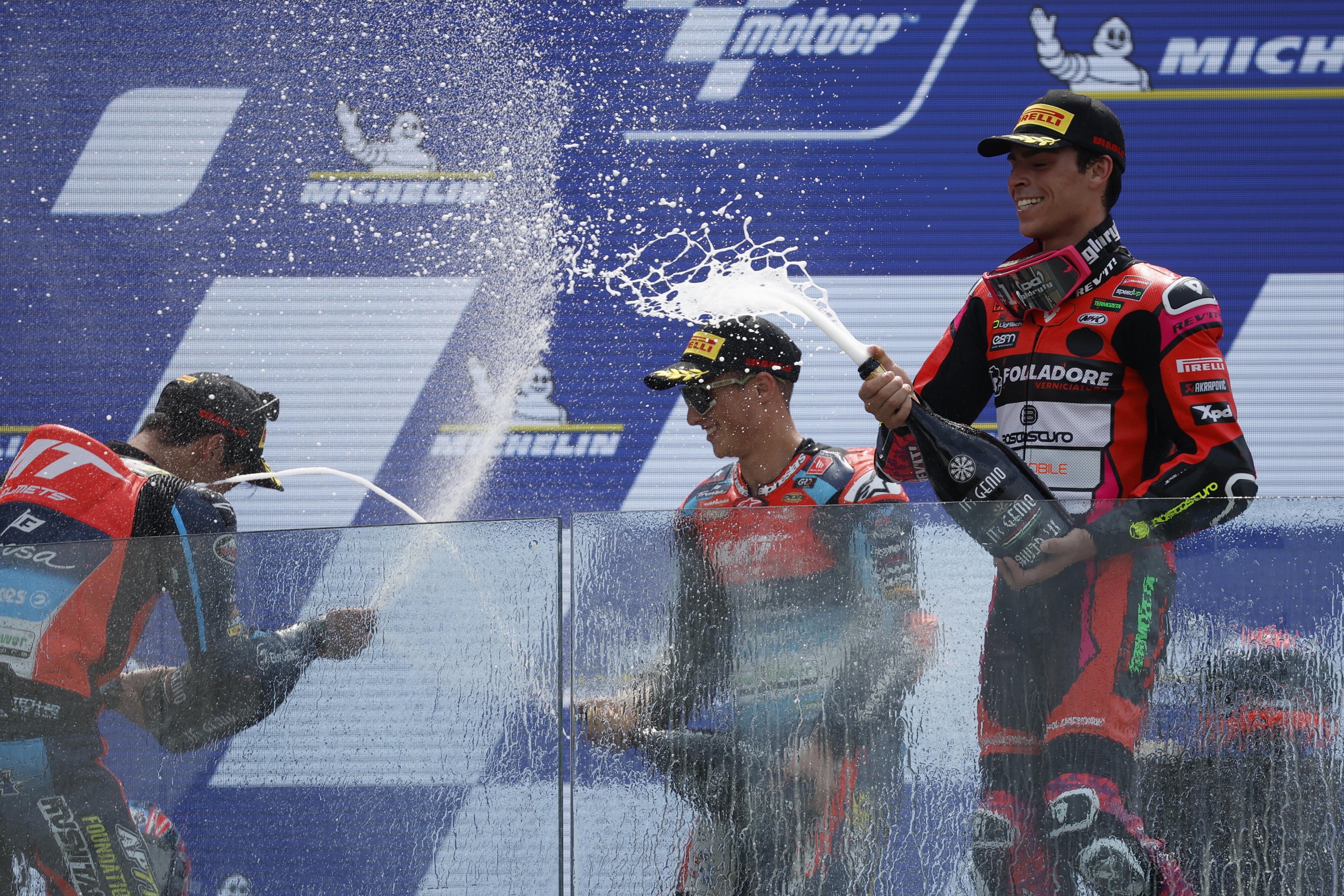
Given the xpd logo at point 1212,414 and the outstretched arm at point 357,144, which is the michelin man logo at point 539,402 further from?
the xpd logo at point 1212,414

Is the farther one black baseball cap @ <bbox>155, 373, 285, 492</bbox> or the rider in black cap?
black baseball cap @ <bbox>155, 373, 285, 492</bbox>

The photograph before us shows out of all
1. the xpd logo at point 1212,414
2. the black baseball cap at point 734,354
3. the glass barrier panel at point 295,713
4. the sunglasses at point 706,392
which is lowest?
the glass barrier panel at point 295,713

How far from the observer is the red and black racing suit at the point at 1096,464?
4.71ft

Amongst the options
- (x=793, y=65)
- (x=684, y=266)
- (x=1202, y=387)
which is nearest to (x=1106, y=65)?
(x=793, y=65)

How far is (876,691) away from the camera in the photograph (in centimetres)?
145

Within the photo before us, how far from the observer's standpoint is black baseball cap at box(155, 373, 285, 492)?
91.6 inches

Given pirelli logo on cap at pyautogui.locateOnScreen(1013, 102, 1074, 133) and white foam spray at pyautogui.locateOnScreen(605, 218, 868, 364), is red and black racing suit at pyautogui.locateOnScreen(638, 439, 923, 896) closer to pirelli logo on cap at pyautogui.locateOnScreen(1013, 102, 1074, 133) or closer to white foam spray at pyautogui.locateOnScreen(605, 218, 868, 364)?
pirelli logo on cap at pyautogui.locateOnScreen(1013, 102, 1074, 133)

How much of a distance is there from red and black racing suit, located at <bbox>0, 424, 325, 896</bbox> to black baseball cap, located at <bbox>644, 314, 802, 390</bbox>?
1113 millimetres

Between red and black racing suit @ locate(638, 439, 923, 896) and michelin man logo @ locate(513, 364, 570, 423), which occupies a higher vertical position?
michelin man logo @ locate(513, 364, 570, 423)

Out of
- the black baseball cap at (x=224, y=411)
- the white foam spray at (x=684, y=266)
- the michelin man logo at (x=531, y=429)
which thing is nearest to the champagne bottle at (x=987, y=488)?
the black baseball cap at (x=224, y=411)

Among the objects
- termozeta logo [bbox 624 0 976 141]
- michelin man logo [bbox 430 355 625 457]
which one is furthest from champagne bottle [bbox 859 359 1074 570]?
termozeta logo [bbox 624 0 976 141]

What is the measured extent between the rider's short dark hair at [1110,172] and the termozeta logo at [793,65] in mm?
2060

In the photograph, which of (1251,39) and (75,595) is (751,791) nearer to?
(75,595)

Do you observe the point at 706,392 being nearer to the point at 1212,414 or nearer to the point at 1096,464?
the point at 1096,464
